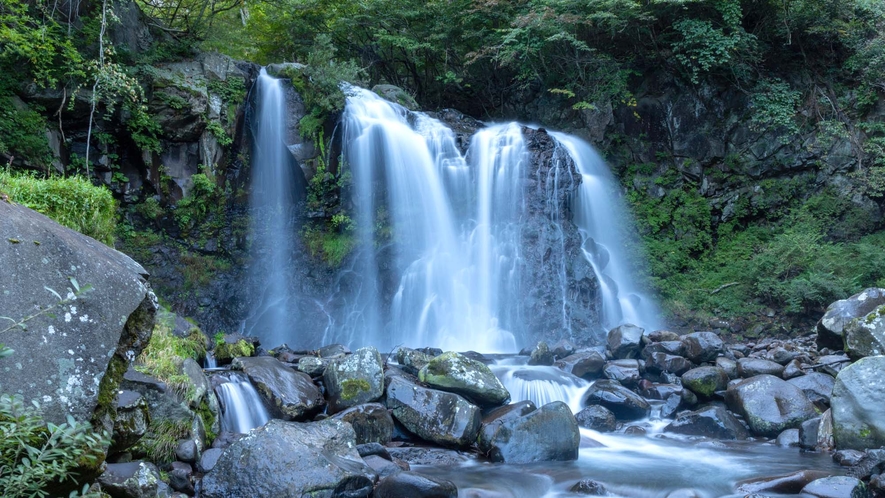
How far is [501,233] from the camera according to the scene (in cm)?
1442

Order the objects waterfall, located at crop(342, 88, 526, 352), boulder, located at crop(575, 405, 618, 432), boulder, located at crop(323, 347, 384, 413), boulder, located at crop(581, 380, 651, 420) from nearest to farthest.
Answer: boulder, located at crop(323, 347, 384, 413) → boulder, located at crop(575, 405, 618, 432) → boulder, located at crop(581, 380, 651, 420) → waterfall, located at crop(342, 88, 526, 352)

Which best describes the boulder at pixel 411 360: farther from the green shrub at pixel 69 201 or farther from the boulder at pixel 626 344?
the green shrub at pixel 69 201

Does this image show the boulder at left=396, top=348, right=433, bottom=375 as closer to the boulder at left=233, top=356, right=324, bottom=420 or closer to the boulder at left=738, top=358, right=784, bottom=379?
the boulder at left=233, top=356, right=324, bottom=420

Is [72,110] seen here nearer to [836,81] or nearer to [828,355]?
[828,355]

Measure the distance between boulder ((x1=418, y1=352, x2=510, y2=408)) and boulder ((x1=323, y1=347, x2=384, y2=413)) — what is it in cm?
76

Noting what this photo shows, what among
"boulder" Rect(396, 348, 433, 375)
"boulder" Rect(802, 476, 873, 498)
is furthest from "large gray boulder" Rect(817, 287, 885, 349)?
"boulder" Rect(396, 348, 433, 375)

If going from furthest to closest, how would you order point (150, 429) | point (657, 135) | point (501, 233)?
point (657, 135) < point (501, 233) < point (150, 429)

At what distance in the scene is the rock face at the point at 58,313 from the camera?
2.78 m

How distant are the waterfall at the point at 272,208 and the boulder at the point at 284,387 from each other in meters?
6.09

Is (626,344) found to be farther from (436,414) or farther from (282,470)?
(282,470)

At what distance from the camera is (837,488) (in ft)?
17.6

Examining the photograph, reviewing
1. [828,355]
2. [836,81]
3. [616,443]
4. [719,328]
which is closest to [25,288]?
[616,443]

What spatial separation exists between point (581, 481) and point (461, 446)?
1571mm

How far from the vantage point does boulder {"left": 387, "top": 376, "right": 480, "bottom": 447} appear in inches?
278
